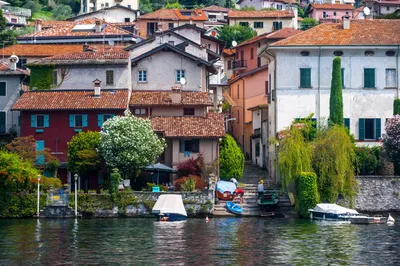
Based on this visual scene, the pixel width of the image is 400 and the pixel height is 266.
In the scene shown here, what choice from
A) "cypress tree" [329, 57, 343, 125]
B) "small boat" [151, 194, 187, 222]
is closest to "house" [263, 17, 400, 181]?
"cypress tree" [329, 57, 343, 125]

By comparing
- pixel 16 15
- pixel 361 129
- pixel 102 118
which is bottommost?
pixel 361 129

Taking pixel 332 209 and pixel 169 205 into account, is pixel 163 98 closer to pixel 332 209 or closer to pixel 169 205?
pixel 169 205

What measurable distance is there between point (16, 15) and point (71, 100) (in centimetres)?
8300

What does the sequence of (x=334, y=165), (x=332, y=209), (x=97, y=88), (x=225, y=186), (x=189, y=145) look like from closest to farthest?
1. (x=332, y=209)
2. (x=334, y=165)
3. (x=225, y=186)
4. (x=189, y=145)
5. (x=97, y=88)

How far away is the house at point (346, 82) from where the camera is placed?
79375 millimetres

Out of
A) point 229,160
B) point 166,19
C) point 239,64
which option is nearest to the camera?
point 229,160

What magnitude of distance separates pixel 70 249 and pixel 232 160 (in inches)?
1175

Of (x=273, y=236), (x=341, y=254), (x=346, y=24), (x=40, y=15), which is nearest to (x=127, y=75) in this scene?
(x=346, y=24)

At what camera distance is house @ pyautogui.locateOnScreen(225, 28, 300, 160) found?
9556 cm

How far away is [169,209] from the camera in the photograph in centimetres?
6731

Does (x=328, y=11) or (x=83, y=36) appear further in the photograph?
(x=328, y=11)

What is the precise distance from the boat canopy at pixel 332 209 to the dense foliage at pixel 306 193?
1.06 meters

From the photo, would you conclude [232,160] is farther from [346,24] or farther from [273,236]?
[273,236]

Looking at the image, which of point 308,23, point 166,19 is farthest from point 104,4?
point 308,23
